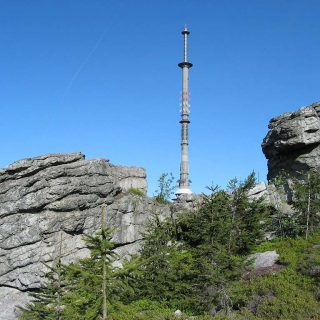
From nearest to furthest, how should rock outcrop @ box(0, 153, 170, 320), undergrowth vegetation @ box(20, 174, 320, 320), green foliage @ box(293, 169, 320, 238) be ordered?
undergrowth vegetation @ box(20, 174, 320, 320)
green foliage @ box(293, 169, 320, 238)
rock outcrop @ box(0, 153, 170, 320)

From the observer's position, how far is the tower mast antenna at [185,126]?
208 ft

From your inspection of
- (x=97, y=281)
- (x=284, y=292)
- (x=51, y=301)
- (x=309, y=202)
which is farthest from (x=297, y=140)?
(x=97, y=281)

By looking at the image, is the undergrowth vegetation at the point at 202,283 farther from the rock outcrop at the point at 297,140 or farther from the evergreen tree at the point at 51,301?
the rock outcrop at the point at 297,140

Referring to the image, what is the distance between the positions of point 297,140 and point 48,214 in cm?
2943

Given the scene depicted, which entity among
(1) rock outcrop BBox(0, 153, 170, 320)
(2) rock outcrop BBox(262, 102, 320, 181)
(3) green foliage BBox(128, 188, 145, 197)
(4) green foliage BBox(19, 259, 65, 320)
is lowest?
(4) green foliage BBox(19, 259, 65, 320)

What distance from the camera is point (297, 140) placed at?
154ft

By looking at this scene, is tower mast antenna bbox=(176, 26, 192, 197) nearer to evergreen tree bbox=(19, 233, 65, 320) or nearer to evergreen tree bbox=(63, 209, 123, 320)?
→ evergreen tree bbox=(19, 233, 65, 320)

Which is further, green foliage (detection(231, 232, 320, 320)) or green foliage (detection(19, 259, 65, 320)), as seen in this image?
green foliage (detection(231, 232, 320, 320))

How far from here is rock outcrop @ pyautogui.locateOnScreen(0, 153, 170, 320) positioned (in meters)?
39.3

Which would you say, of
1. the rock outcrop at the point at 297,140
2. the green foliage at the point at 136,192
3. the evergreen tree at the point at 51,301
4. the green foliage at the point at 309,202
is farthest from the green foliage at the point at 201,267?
the rock outcrop at the point at 297,140

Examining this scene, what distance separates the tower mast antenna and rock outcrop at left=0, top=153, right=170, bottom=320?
65.3 feet

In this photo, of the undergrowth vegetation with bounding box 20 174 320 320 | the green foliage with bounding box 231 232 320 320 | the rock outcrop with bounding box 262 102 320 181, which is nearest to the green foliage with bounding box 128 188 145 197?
the undergrowth vegetation with bounding box 20 174 320 320

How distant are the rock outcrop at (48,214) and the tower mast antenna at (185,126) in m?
19.9

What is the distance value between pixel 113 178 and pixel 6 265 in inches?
551
